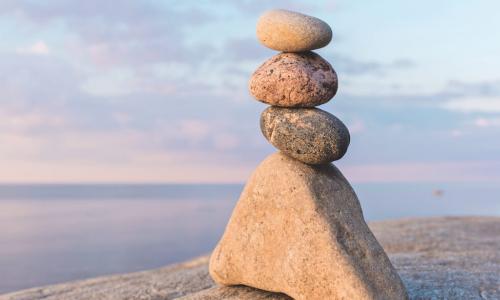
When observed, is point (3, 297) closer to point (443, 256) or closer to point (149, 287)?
point (149, 287)

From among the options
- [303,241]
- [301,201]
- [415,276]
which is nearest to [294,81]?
[301,201]

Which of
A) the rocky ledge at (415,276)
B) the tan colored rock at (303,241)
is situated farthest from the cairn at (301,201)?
the rocky ledge at (415,276)

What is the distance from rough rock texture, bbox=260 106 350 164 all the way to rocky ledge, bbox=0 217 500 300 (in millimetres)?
2587

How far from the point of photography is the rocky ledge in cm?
1058

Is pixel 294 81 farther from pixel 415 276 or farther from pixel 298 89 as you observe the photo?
pixel 415 276

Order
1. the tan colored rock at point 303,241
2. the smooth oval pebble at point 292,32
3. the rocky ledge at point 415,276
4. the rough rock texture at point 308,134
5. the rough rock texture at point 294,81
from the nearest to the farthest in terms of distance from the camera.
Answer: the tan colored rock at point 303,241, the rough rock texture at point 308,134, the rough rock texture at point 294,81, the smooth oval pebble at point 292,32, the rocky ledge at point 415,276

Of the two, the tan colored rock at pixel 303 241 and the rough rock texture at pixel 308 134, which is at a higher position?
the rough rock texture at pixel 308 134

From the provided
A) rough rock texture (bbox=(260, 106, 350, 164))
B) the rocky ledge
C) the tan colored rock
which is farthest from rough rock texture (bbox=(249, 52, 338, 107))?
the rocky ledge

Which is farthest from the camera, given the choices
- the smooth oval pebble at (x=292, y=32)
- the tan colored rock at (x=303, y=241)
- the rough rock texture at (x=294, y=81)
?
the smooth oval pebble at (x=292, y=32)

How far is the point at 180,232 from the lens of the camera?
40.2 m

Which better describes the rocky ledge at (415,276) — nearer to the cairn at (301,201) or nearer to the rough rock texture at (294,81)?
the cairn at (301,201)

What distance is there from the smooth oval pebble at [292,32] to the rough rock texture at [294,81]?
221mm

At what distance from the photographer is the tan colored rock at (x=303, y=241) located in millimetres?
8375

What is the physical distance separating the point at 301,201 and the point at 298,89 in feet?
5.74
